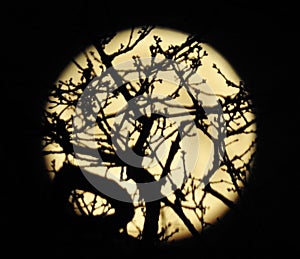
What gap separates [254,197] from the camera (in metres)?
3.27

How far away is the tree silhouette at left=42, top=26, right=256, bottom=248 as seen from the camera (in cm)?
297

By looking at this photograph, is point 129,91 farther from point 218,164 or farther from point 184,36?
point 218,164

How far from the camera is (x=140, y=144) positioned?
2990 millimetres

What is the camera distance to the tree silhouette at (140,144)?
2.97 m

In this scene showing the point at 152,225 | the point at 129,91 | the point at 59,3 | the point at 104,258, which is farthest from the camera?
the point at 59,3

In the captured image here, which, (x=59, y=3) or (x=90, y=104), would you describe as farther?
(x=59, y=3)

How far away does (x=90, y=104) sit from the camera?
3125 millimetres

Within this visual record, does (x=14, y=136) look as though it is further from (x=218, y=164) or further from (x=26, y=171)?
(x=218, y=164)

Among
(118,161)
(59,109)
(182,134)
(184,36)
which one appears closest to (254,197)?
(182,134)

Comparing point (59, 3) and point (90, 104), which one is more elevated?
point (59, 3)

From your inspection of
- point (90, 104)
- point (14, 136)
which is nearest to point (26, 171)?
point (14, 136)

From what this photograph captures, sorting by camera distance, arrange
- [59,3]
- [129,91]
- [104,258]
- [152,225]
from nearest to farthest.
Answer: [152,225]
[104,258]
[129,91]
[59,3]

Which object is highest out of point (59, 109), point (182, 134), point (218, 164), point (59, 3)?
point (59, 3)

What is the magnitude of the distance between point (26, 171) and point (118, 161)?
0.94 metres
